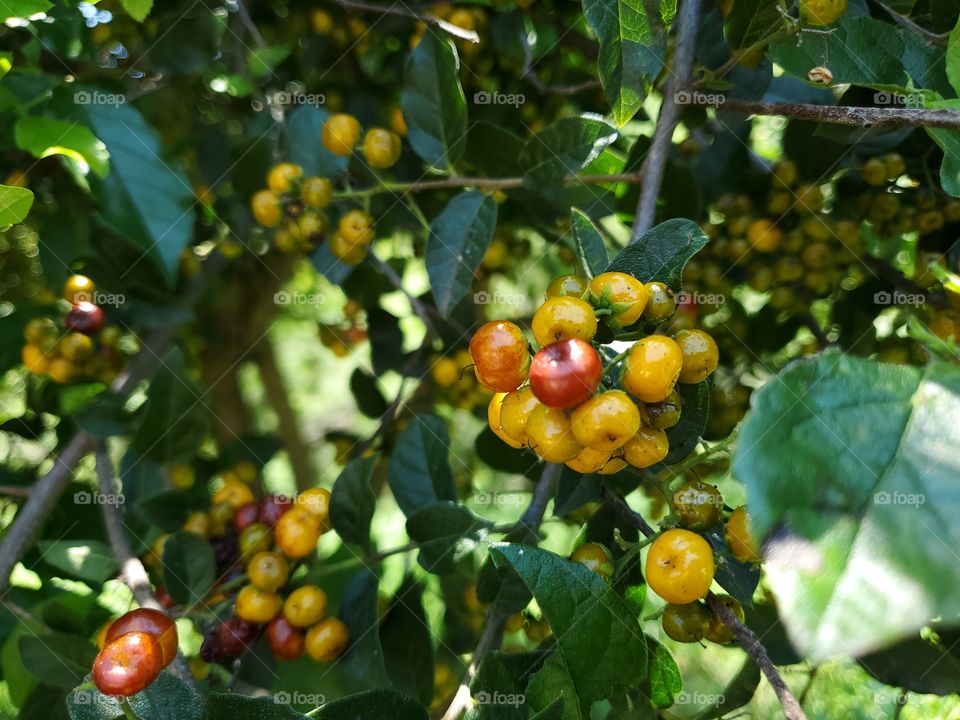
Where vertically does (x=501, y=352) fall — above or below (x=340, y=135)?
above

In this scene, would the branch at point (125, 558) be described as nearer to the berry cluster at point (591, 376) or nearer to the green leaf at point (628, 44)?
the berry cluster at point (591, 376)

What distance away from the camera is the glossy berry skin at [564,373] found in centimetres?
73

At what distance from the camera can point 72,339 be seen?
1.66 m

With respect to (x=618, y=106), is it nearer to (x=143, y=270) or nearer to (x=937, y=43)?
(x=937, y=43)

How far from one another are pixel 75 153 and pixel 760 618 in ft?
4.72

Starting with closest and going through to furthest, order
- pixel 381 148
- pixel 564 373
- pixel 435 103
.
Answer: pixel 564 373, pixel 435 103, pixel 381 148

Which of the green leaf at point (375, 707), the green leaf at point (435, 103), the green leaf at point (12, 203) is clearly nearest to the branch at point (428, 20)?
the green leaf at point (435, 103)

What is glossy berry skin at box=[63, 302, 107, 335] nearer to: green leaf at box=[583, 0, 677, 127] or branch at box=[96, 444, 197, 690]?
branch at box=[96, 444, 197, 690]

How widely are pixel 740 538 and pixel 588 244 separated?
43 centimetres

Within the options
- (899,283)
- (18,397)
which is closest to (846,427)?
(899,283)

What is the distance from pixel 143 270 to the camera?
1738mm

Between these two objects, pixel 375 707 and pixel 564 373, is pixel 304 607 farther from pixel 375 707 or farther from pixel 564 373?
pixel 564 373

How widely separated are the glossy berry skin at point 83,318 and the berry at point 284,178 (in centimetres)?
53

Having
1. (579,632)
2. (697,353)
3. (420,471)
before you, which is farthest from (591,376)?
(420,471)
